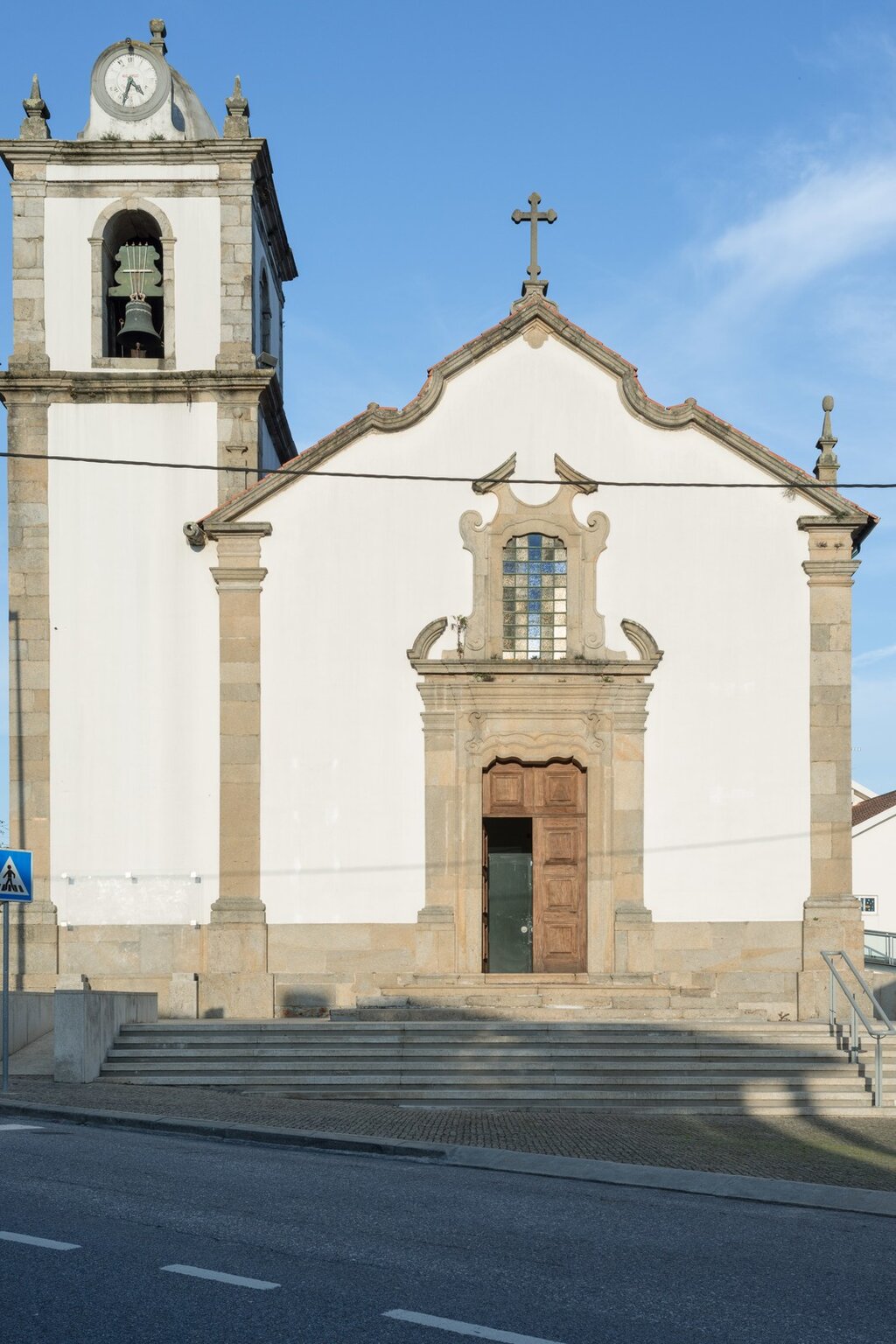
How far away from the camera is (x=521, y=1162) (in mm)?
12305

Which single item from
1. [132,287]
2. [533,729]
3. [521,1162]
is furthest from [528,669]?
[521,1162]

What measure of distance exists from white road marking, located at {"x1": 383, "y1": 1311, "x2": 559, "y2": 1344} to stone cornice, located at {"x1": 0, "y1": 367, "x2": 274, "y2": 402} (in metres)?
17.5

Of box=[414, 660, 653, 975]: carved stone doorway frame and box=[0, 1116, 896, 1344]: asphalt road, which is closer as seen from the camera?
box=[0, 1116, 896, 1344]: asphalt road

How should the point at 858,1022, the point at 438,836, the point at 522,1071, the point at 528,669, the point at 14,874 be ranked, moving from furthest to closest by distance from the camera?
the point at 528,669
the point at 438,836
the point at 858,1022
the point at 522,1071
the point at 14,874

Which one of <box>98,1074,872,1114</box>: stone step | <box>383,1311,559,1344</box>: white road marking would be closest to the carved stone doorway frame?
<box>98,1074,872,1114</box>: stone step

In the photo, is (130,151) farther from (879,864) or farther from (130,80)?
(879,864)

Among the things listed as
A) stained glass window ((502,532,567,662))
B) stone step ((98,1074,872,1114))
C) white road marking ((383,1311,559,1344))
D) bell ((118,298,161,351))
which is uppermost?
bell ((118,298,161,351))

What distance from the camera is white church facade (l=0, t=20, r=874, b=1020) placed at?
21578mm

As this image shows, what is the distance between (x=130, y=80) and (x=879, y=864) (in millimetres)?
37543

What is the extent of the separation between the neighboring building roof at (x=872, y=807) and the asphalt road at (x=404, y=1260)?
44.0 m

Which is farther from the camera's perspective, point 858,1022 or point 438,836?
point 438,836

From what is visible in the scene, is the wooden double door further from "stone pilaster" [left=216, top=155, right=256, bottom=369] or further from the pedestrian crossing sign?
"stone pilaster" [left=216, top=155, right=256, bottom=369]

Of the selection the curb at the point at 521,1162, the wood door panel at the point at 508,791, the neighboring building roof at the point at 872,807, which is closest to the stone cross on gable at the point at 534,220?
the wood door panel at the point at 508,791

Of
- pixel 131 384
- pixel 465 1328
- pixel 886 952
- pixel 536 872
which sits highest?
pixel 131 384
